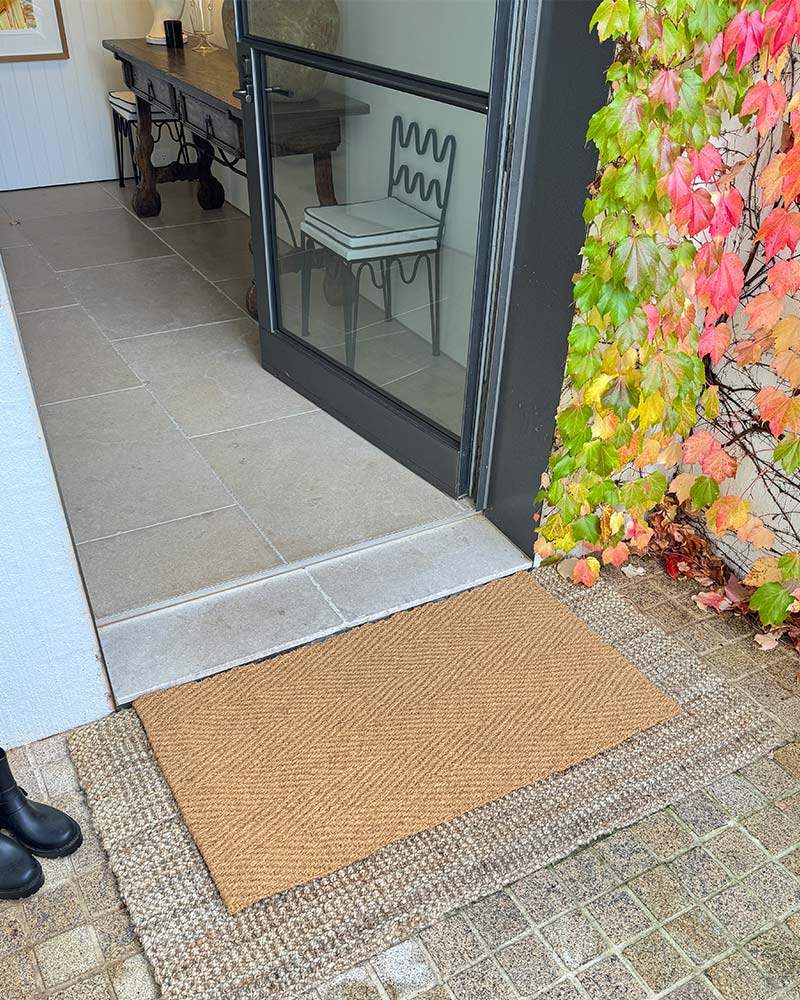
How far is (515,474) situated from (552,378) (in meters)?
0.30

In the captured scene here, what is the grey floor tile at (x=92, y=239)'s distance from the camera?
3.90 m

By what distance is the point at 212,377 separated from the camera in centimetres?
299

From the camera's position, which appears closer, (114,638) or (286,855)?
(286,855)

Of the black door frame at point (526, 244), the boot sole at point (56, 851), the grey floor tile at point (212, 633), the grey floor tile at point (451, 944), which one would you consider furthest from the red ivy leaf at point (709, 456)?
the boot sole at point (56, 851)

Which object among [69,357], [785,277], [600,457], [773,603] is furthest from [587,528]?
[69,357]

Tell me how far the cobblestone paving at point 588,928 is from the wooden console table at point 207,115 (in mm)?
1733

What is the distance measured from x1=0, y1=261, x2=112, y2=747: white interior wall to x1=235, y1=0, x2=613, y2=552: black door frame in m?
1.04

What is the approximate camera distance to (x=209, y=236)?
4223 mm

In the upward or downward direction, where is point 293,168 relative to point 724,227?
downward

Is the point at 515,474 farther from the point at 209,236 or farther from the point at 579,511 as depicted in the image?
the point at 209,236

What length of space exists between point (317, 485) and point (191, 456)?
1.33 ft

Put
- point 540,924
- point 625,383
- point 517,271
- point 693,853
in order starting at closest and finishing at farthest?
point 540,924
point 693,853
point 625,383
point 517,271

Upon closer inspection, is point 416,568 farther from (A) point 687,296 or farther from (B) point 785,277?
(B) point 785,277

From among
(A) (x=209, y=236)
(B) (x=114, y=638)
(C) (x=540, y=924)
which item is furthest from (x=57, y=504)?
(A) (x=209, y=236)
